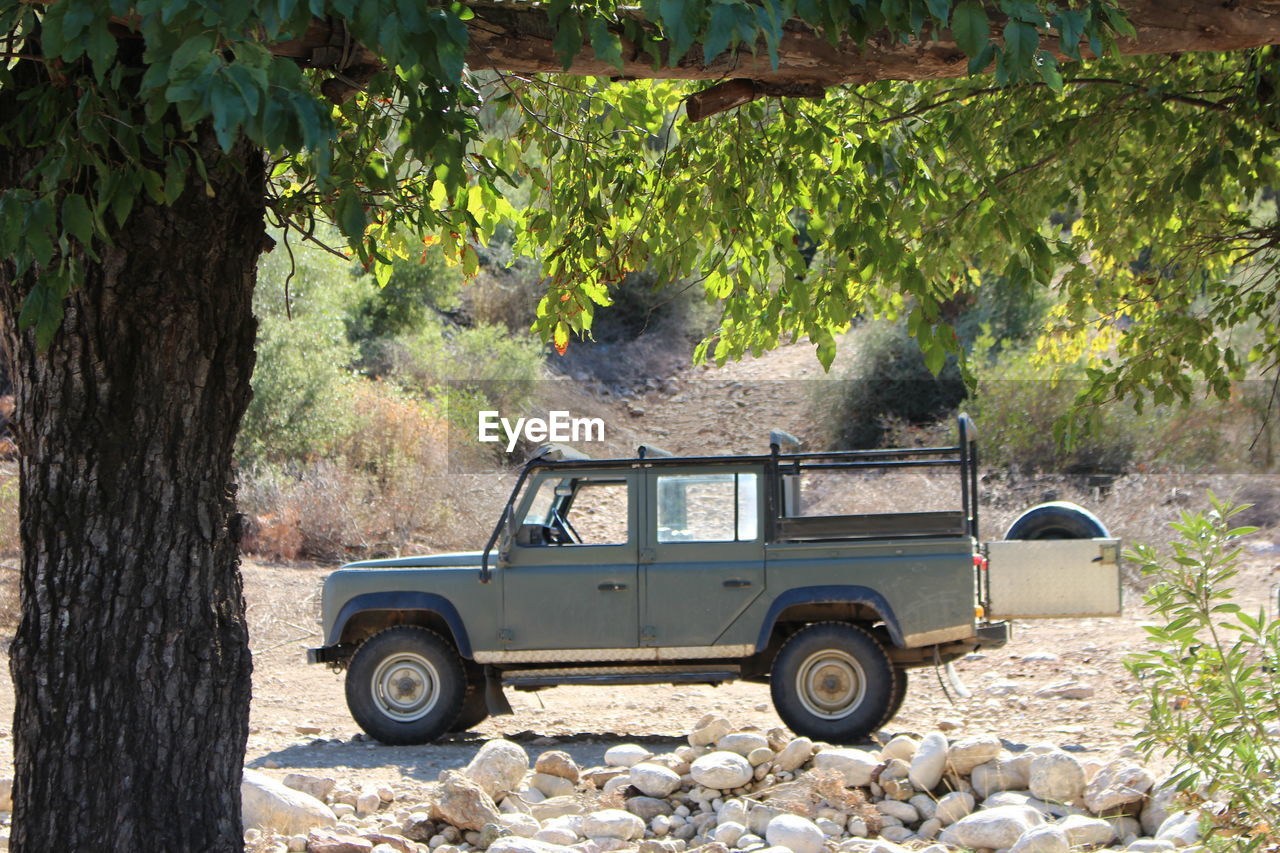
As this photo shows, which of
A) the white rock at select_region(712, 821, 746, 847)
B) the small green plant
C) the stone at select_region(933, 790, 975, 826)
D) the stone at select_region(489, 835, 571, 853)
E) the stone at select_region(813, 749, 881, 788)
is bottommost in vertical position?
the white rock at select_region(712, 821, 746, 847)

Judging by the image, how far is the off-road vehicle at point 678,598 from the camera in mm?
8328

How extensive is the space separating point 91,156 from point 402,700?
6.07 m

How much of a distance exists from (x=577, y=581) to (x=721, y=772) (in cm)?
249

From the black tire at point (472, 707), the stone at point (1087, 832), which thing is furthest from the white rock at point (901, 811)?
the black tire at point (472, 707)

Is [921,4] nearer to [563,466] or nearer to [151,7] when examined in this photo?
[151,7]

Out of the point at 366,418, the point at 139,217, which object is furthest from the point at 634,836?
the point at 366,418

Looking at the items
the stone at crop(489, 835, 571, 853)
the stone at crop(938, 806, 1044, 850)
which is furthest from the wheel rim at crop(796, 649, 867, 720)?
the stone at crop(489, 835, 571, 853)

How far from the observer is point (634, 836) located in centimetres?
570

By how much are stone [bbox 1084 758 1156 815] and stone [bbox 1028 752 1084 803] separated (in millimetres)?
78

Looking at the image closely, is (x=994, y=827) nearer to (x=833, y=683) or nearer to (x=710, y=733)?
(x=710, y=733)

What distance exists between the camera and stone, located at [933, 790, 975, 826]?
5.85m

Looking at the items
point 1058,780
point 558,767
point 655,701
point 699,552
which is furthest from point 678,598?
point 1058,780

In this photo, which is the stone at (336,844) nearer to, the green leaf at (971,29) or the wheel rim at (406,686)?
the green leaf at (971,29)

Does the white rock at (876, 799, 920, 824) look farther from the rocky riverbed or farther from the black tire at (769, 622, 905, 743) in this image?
the black tire at (769, 622, 905, 743)
